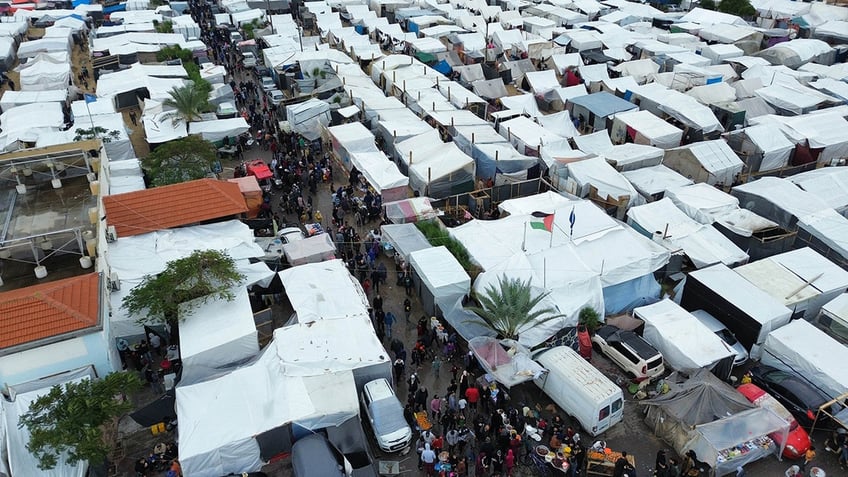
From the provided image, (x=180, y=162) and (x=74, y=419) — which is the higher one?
(x=180, y=162)

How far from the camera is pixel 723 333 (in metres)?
15.2

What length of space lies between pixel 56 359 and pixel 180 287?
3.01 metres

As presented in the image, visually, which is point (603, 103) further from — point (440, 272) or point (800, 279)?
point (440, 272)

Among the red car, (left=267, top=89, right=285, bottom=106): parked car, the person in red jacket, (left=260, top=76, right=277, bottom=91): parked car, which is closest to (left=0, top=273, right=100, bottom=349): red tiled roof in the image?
the person in red jacket

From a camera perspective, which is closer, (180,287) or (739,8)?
(180,287)

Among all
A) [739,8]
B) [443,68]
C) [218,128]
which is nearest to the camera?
[218,128]

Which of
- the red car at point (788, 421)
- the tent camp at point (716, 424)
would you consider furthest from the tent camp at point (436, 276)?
the red car at point (788, 421)

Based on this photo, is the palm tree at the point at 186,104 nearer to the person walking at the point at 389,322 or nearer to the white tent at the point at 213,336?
the white tent at the point at 213,336

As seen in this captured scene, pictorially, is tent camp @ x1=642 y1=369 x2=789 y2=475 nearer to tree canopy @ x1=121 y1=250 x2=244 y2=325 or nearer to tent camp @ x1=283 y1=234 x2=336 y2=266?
tent camp @ x1=283 y1=234 x2=336 y2=266

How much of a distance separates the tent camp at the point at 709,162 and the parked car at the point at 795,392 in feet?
33.1

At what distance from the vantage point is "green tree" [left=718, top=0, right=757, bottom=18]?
4491cm

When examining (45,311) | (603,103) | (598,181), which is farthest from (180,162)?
(603,103)

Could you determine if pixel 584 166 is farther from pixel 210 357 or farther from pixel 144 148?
pixel 144 148

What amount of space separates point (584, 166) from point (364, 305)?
10304 millimetres
